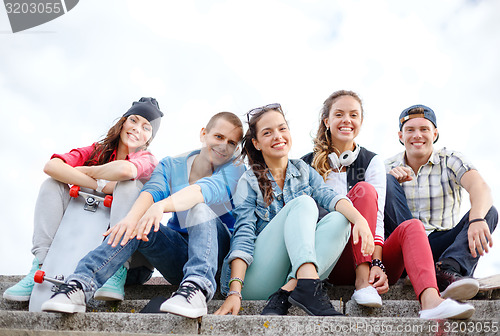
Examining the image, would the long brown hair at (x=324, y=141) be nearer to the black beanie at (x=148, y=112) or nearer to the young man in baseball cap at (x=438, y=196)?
the young man in baseball cap at (x=438, y=196)

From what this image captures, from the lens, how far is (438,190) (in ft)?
9.38

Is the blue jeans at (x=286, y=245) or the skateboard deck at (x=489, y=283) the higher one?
the blue jeans at (x=286, y=245)

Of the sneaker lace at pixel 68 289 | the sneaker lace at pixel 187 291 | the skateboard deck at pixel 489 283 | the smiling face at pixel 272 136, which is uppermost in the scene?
the smiling face at pixel 272 136

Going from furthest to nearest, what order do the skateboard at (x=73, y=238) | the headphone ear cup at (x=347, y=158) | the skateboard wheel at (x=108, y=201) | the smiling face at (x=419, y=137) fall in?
the smiling face at (x=419, y=137) → the headphone ear cup at (x=347, y=158) → the skateboard wheel at (x=108, y=201) → the skateboard at (x=73, y=238)

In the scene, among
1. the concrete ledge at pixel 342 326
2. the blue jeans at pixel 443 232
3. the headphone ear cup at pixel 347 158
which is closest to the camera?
the concrete ledge at pixel 342 326

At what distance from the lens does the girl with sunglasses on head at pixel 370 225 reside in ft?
6.44

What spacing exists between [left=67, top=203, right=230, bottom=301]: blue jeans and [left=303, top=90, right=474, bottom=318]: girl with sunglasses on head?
70 cm

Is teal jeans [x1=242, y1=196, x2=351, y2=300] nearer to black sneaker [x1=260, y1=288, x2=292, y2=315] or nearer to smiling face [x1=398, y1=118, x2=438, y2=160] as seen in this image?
black sneaker [x1=260, y1=288, x2=292, y2=315]

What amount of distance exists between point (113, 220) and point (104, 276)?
0.42m

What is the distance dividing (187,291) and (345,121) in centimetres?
159

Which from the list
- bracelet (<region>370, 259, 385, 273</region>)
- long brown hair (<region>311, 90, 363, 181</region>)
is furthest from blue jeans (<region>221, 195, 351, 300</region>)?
long brown hair (<region>311, 90, 363, 181</region>)

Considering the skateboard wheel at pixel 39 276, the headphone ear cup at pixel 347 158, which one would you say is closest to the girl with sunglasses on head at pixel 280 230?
the headphone ear cup at pixel 347 158

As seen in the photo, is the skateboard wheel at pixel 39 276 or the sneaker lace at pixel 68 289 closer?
the sneaker lace at pixel 68 289

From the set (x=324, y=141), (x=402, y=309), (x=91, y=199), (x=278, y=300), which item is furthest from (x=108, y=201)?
(x=402, y=309)
